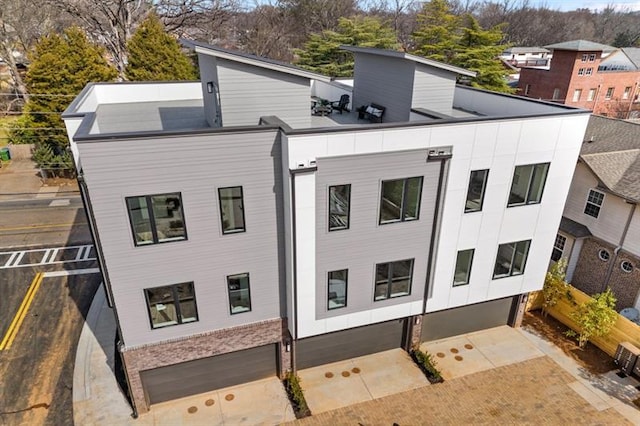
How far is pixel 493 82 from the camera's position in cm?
4072

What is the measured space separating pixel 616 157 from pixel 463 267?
460 inches

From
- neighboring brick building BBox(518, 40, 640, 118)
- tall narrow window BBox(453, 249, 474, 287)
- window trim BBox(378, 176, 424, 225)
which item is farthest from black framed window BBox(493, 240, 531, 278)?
neighboring brick building BBox(518, 40, 640, 118)

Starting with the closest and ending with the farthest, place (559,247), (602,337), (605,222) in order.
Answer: (602,337)
(605,222)
(559,247)

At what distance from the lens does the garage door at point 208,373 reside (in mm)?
14492

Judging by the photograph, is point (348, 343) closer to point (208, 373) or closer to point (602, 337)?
point (208, 373)

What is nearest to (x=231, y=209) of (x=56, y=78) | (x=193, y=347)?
(x=193, y=347)

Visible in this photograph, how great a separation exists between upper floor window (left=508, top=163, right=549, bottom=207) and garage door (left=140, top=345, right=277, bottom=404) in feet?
35.1

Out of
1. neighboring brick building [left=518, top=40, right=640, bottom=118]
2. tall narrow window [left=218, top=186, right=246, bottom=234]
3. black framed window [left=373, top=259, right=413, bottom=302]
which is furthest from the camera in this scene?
neighboring brick building [left=518, top=40, right=640, bottom=118]

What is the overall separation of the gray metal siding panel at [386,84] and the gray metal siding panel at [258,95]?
169 inches

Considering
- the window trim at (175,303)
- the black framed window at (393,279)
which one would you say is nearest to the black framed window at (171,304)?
the window trim at (175,303)

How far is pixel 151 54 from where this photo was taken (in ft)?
116

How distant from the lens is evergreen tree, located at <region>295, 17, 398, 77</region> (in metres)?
46.3

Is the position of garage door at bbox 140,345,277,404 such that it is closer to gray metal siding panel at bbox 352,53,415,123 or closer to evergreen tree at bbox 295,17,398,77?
gray metal siding panel at bbox 352,53,415,123

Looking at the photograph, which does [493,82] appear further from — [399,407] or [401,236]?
[399,407]
